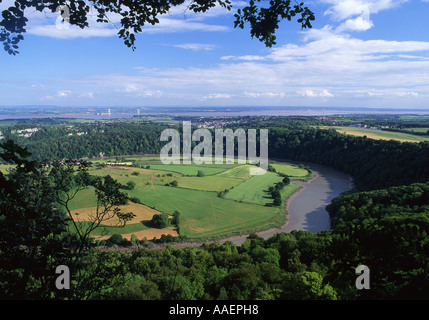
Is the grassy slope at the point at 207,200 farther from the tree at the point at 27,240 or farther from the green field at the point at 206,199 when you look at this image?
the tree at the point at 27,240

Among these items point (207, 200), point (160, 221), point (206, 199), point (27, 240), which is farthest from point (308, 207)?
point (27, 240)

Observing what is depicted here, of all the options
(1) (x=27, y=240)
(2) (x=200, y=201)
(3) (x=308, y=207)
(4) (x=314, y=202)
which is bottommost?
(3) (x=308, y=207)

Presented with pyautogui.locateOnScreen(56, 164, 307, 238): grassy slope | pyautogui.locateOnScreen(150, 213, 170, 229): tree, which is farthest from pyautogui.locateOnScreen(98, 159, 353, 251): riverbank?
pyautogui.locateOnScreen(150, 213, 170, 229): tree

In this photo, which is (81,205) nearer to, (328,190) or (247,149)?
(328,190)

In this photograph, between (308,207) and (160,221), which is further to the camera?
(308,207)

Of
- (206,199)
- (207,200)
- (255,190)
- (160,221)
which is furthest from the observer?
(255,190)

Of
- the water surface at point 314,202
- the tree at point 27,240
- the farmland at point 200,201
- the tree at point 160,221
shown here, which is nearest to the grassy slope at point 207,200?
the farmland at point 200,201

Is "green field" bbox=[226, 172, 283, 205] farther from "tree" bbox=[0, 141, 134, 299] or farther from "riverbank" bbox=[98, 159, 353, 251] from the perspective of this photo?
"tree" bbox=[0, 141, 134, 299]

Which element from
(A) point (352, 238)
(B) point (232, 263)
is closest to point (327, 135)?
(B) point (232, 263)

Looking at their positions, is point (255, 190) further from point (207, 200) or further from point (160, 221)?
A: point (160, 221)
